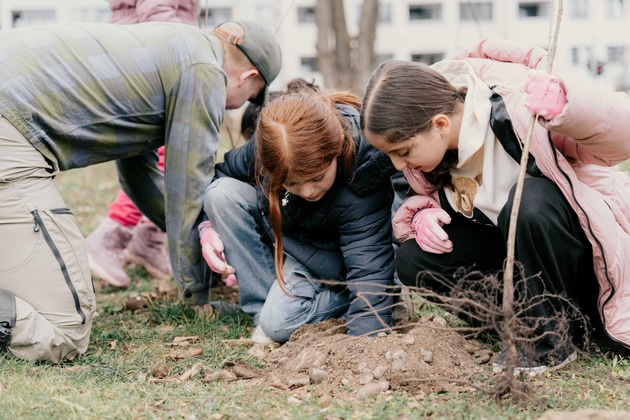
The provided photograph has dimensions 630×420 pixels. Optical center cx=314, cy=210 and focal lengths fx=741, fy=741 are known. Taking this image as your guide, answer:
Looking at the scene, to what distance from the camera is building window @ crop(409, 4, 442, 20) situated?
124ft

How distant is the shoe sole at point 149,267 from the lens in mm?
4277

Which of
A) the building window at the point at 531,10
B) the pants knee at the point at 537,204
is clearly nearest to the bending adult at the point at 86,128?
the pants knee at the point at 537,204

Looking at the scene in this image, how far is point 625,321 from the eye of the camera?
2402mm

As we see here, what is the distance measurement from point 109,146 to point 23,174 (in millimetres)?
422

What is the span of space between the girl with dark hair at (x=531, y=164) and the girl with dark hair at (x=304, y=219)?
26 centimetres

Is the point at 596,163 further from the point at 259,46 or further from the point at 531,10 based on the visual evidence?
the point at 531,10

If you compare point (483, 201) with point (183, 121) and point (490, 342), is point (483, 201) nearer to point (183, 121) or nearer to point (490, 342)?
point (490, 342)

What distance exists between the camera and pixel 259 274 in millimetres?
3227

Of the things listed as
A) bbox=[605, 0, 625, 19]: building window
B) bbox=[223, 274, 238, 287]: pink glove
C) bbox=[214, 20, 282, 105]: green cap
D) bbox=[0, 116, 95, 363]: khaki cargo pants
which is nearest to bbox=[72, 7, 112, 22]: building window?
bbox=[605, 0, 625, 19]: building window

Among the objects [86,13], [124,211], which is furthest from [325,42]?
[86,13]

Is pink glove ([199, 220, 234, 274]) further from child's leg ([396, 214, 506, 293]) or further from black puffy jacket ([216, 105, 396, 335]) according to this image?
child's leg ([396, 214, 506, 293])

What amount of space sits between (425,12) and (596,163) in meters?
37.7

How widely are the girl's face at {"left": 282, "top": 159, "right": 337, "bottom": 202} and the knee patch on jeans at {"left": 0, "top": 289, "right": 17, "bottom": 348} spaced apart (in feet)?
3.54

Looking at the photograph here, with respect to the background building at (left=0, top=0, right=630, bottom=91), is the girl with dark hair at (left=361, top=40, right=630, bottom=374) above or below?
above
